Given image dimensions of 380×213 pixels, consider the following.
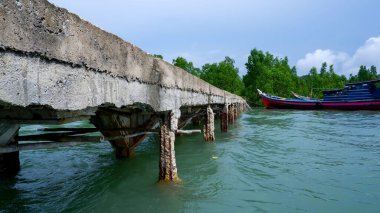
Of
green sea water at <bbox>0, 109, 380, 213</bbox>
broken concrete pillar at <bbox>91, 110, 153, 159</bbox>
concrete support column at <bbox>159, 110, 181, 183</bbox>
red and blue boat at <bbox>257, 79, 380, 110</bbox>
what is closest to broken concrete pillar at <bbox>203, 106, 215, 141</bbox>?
green sea water at <bbox>0, 109, 380, 213</bbox>

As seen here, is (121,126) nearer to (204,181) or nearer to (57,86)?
(204,181)

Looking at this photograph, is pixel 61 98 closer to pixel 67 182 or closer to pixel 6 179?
pixel 67 182

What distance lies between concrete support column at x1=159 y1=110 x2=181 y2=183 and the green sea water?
18 cm

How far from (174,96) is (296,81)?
6636 centimetres

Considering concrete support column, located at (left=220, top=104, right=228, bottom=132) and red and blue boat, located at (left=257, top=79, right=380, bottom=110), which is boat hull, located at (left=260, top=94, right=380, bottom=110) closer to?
red and blue boat, located at (left=257, top=79, right=380, bottom=110)

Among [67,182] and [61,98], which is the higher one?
[61,98]

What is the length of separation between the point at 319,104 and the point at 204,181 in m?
29.8

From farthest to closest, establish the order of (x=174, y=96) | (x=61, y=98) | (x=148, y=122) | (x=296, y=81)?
(x=296, y=81) < (x=148, y=122) < (x=174, y=96) < (x=61, y=98)

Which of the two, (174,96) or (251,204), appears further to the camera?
(174,96)

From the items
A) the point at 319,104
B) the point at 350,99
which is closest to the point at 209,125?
the point at 350,99

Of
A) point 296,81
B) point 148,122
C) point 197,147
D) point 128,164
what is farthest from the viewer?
point 296,81

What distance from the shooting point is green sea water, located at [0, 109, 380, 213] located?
493cm

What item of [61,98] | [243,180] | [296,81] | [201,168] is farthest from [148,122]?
[296,81]

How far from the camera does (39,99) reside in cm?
228
